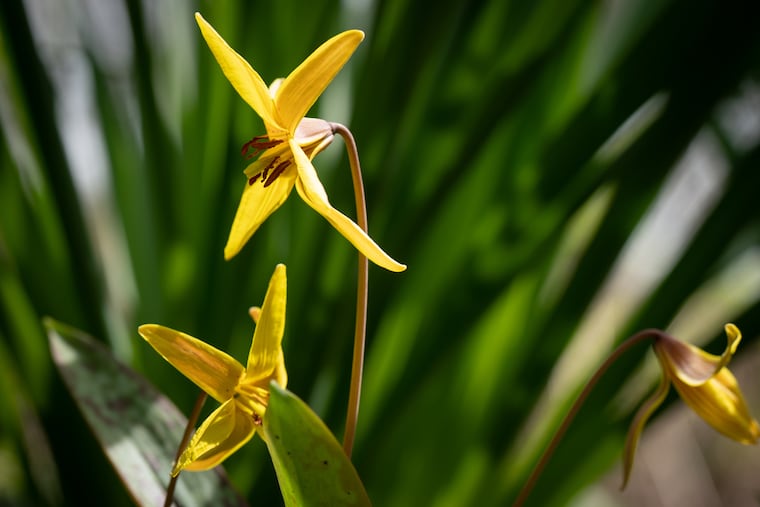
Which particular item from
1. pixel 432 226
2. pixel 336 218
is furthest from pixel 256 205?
pixel 432 226

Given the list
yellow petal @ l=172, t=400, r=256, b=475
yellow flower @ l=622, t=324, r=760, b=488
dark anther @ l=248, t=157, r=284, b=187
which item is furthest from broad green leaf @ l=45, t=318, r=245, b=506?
yellow flower @ l=622, t=324, r=760, b=488

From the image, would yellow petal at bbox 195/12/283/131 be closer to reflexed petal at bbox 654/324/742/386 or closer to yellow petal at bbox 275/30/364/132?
yellow petal at bbox 275/30/364/132

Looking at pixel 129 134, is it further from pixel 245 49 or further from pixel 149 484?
pixel 149 484

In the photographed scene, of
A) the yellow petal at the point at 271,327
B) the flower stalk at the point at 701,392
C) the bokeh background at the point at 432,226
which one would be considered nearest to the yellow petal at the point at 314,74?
the yellow petal at the point at 271,327

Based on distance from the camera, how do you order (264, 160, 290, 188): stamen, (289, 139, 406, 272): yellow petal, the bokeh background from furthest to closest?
1. the bokeh background
2. (264, 160, 290, 188): stamen
3. (289, 139, 406, 272): yellow petal

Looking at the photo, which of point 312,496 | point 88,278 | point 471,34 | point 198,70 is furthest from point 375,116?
point 312,496

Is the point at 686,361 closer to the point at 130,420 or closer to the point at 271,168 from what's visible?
the point at 271,168
